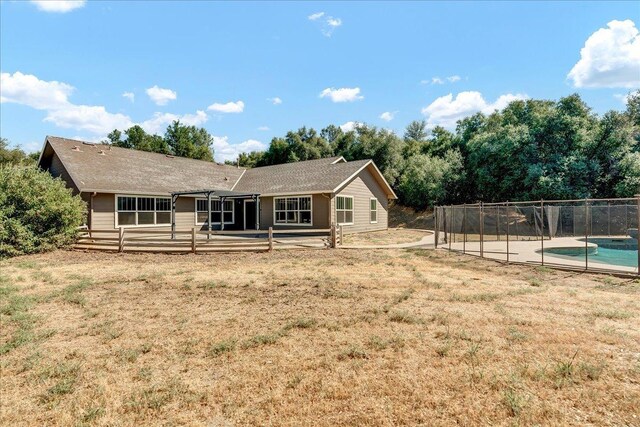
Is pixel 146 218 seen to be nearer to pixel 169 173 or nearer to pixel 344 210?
pixel 169 173

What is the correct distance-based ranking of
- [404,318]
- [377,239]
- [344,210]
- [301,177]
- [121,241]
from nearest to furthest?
1. [404,318]
2. [121,241]
3. [377,239]
4. [344,210]
5. [301,177]

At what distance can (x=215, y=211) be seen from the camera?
73.4 ft

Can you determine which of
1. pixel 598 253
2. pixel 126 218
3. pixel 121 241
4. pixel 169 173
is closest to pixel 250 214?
pixel 169 173

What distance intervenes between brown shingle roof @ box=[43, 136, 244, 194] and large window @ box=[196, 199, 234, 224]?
1409 mm

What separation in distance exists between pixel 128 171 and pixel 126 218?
133 inches

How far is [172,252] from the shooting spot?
14.0 metres

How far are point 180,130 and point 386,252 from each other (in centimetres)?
5401

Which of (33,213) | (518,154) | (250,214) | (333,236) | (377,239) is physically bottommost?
(377,239)

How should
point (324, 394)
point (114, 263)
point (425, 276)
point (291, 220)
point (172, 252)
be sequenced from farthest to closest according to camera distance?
point (291, 220), point (172, 252), point (114, 263), point (425, 276), point (324, 394)

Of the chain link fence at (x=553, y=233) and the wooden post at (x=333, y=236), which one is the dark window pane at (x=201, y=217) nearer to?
the wooden post at (x=333, y=236)

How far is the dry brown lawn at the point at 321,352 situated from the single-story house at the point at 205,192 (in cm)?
974

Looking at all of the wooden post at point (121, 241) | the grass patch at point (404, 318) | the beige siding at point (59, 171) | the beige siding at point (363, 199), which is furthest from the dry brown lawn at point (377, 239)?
the beige siding at point (59, 171)

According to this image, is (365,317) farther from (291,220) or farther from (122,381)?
(291,220)

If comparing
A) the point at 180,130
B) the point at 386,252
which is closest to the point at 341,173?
the point at 386,252
